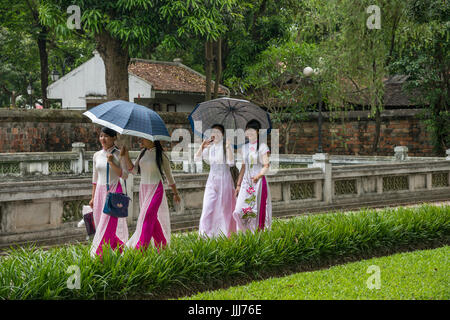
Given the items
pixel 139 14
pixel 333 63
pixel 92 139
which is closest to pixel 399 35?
pixel 333 63

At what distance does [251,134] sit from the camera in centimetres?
813

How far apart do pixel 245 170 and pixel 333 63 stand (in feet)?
52.7

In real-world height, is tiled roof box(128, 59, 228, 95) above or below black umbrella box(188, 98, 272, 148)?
above

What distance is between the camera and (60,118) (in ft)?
76.4

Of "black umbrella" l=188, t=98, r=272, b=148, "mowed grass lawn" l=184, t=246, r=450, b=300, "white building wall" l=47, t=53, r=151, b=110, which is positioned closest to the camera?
"mowed grass lawn" l=184, t=246, r=450, b=300

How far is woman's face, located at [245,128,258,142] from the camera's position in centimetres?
812

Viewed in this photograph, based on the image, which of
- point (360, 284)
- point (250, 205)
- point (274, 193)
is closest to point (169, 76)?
point (274, 193)

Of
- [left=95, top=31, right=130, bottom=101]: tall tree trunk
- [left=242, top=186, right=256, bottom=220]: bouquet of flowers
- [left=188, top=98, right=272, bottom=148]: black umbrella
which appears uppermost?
[left=95, top=31, right=130, bottom=101]: tall tree trunk

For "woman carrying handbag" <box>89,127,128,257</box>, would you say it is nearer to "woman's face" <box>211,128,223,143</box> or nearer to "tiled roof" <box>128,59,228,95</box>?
"woman's face" <box>211,128,223,143</box>

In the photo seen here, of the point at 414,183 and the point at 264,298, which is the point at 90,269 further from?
the point at 414,183

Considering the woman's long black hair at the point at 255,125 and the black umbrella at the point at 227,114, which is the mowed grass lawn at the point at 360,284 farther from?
the black umbrella at the point at 227,114

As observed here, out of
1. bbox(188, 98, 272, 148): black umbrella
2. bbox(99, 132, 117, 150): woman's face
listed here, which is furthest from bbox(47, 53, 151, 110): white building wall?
bbox(99, 132, 117, 150): woman's face

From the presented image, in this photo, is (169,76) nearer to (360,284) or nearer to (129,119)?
(129,119)

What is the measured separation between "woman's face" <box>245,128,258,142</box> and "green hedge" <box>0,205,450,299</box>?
133cm
